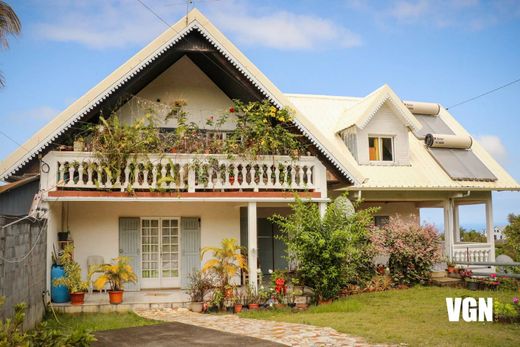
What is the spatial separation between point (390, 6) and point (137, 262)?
9.27 m

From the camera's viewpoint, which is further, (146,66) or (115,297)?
(146,66)

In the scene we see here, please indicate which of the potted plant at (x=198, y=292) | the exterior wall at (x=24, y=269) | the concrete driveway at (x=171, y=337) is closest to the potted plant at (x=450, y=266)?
the potted plant at (x=198, y=292)

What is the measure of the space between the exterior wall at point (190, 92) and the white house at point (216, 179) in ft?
0.10

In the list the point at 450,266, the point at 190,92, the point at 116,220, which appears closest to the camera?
the point at 116,220

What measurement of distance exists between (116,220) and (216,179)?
326cm

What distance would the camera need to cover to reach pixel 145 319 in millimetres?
11430

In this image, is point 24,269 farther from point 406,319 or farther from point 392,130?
point 392,130

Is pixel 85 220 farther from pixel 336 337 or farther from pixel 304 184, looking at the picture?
pixel 336 337

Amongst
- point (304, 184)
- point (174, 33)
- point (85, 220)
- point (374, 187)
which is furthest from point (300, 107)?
point (85, 220)

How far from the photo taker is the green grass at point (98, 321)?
10617 mm

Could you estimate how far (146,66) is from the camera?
13.3 meters

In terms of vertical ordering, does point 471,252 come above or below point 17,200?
below

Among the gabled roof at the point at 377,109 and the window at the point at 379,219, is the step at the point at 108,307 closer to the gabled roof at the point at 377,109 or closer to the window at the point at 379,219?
the gabled roof at the point at 377,109

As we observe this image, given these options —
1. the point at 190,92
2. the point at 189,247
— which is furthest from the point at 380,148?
the point at 189,247
